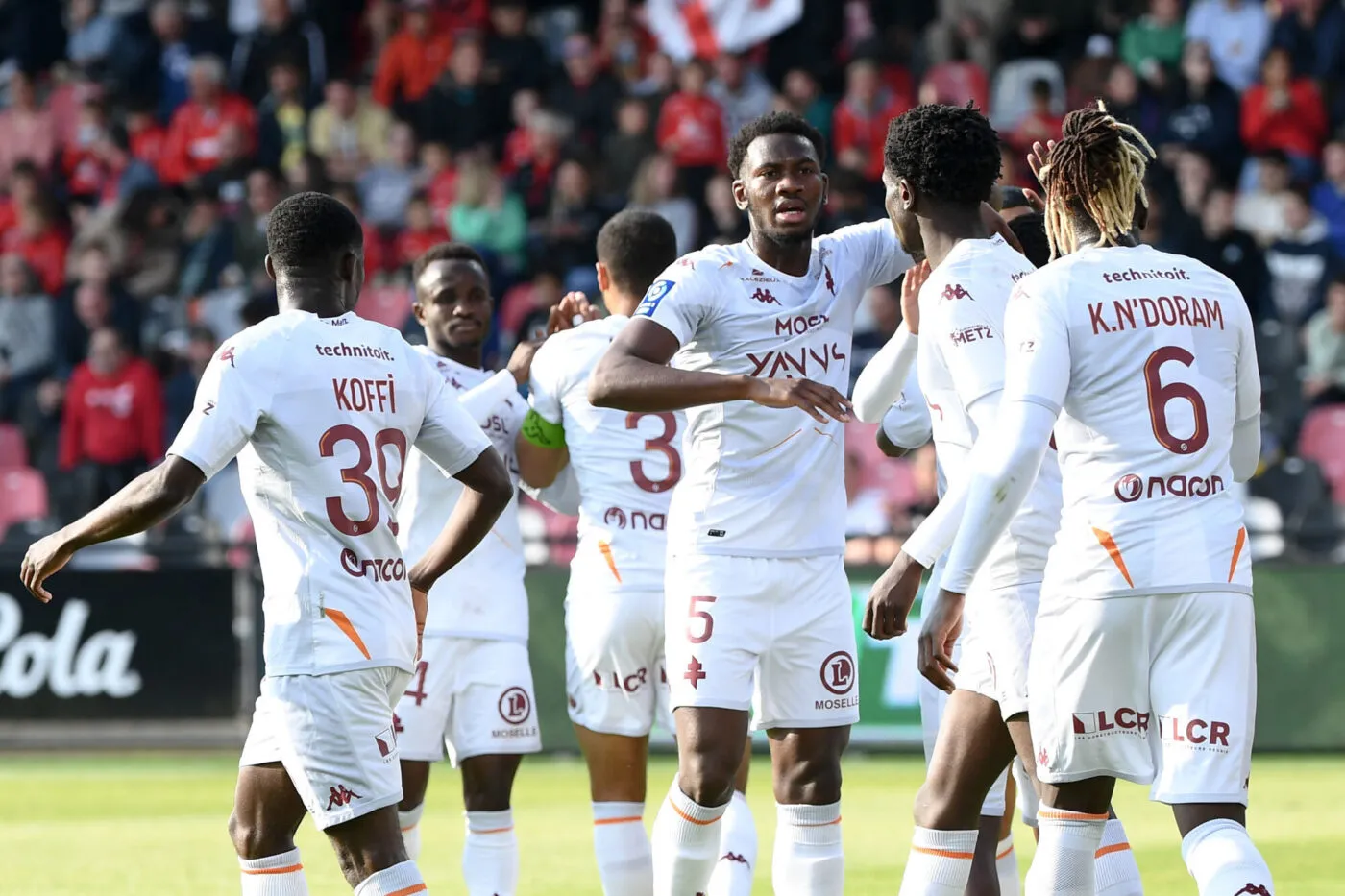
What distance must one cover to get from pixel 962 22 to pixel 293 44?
22.4 ft

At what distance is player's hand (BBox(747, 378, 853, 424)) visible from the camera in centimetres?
544

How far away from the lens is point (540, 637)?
14164mm

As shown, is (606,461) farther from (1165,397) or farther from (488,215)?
(488,215)

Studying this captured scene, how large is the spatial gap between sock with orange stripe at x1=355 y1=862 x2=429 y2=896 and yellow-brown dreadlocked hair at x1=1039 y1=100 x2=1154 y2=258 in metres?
2.48

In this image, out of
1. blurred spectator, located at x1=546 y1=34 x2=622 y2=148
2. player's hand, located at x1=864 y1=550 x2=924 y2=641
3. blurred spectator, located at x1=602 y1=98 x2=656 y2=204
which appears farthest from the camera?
blurred spectator, located at x1=546 y1=34 x2=622 y2=148

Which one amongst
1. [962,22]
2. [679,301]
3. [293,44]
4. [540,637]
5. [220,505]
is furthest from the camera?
[293,44]

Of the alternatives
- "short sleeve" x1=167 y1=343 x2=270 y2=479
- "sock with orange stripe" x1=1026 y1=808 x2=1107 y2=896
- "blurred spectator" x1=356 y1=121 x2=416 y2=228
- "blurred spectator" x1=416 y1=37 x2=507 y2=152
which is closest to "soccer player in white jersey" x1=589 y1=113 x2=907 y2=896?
"sock with orange stripe" x1=1026 y1=808 x2=1107 y2=896

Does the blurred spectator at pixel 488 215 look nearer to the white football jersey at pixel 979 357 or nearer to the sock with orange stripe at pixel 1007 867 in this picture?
the sock with orange stripe at pixel 1007 867

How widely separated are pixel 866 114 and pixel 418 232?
13.9ft

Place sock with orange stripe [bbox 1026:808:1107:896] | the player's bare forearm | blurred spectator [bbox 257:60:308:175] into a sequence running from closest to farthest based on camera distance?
sock with orange stripe [bbox 1026:808:1107:896] < the player's bare forearm < blurred spectator [bbox 257:60:308:175]

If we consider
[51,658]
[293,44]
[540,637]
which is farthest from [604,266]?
[293,44]

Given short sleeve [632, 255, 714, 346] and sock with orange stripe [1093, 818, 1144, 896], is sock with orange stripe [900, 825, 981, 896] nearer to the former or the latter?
sock with orange stripe [1093, 818, 1144, 896]

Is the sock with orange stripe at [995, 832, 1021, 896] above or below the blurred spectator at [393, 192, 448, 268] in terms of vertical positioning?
below

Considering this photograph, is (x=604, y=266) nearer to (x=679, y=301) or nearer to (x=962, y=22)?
(x=679, y=301)
